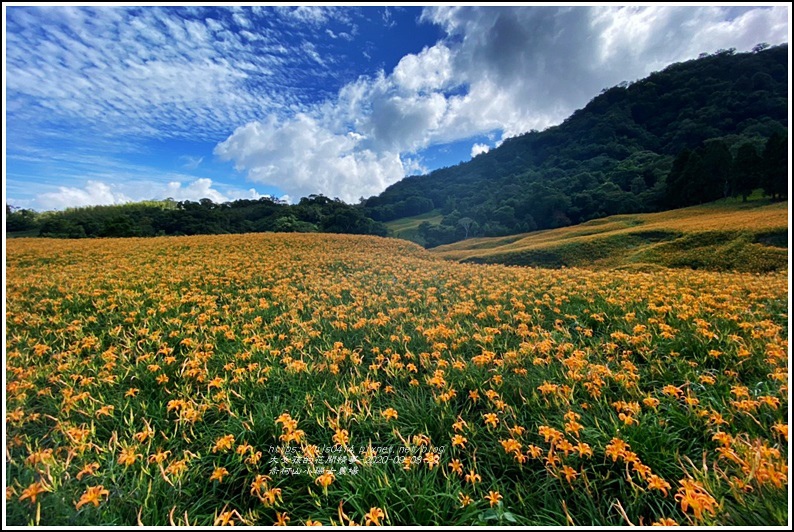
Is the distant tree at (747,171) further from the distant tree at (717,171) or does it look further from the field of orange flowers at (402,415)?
the field of orange flowers at (402,415)

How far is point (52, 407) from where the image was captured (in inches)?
95.2

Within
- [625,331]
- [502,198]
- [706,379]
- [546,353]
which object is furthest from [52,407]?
[502,198]

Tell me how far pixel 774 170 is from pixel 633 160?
34644mm

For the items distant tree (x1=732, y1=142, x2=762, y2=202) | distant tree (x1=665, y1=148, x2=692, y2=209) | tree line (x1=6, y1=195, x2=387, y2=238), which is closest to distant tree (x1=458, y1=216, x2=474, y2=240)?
distant tree (x1=665, y1=148, x2=692, y2=209)

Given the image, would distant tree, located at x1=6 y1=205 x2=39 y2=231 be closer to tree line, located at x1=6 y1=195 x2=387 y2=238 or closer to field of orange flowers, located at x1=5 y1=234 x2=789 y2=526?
field of orange flowers, located at x1=5 y1=234 x2=789 y2=526

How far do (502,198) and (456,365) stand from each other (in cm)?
4801

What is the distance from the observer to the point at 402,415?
239 centimetres

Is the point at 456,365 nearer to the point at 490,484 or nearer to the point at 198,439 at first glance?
the point at 490,484

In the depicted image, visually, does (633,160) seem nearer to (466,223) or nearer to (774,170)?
(466,223)

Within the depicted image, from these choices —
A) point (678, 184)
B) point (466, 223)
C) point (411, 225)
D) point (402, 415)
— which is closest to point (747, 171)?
point (678, 184)

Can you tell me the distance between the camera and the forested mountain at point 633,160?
2716cm

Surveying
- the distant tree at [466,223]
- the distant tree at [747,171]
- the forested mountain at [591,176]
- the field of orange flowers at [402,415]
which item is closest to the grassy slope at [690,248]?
the distant tree at [747,171]

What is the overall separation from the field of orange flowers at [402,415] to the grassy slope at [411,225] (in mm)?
39621

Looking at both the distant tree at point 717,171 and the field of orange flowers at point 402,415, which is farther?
the distant tree at point 717,171
